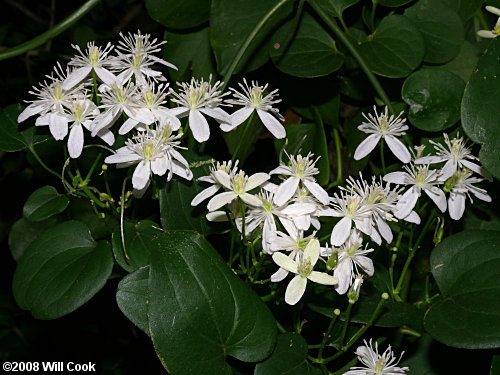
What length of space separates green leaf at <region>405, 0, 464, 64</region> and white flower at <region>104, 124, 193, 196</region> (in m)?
0.39

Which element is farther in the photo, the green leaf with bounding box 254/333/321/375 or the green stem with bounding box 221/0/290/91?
the green stem with bounding box 221/0/290/91

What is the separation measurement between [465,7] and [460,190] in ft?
1.03

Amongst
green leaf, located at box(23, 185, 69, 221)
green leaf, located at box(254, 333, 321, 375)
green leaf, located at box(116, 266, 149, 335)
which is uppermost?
green leaf, located at box(23, 185, 69, 221)

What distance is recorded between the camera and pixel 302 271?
0.58 metres

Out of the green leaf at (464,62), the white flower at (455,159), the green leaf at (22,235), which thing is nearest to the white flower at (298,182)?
the white flower at (455,159)

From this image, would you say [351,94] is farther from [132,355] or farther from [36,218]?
[132,355]

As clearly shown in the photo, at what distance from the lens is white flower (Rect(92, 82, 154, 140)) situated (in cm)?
65

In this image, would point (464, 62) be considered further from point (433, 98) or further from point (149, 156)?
point (149, 156)

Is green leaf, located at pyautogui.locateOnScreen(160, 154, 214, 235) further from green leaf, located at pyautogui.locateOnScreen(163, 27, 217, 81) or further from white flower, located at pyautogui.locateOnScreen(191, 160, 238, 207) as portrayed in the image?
green leaf, located at pyautogui.locateOnScreen(163, 27, 217, 81)

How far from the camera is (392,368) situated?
0.61 metres

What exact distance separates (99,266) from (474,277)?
377mm

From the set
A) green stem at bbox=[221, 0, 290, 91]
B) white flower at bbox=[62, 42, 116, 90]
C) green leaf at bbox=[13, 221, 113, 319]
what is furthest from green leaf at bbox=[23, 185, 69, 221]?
green stem at bbox=[221, 0, 290, 91]

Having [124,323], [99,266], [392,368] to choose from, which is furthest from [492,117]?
[124,323]

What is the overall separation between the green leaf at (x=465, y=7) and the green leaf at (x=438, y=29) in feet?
0.08
